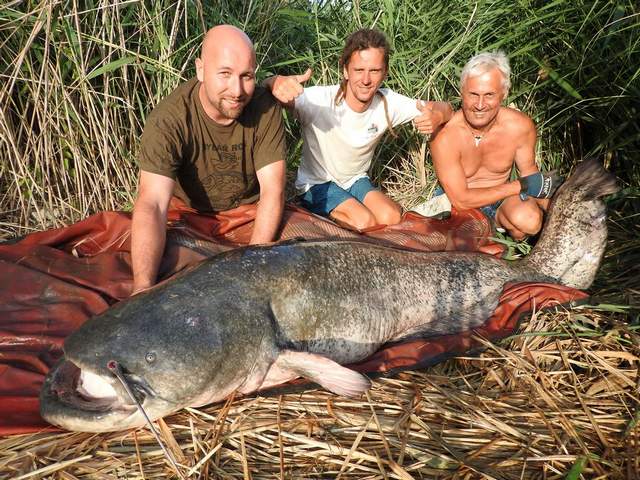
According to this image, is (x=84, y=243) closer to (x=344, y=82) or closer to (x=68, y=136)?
(x=68, y=136)

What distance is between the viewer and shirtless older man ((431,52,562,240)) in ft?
11.9

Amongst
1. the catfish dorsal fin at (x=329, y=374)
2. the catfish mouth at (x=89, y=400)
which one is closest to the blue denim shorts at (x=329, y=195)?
the catfish dorsal fin at (x=329, y=374)

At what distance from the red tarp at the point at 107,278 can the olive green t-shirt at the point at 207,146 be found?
160mm

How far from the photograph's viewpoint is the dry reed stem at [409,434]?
5.96ft

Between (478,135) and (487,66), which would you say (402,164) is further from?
(487,66)

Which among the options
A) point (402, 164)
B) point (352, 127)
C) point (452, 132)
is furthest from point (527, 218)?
point (402, 164)

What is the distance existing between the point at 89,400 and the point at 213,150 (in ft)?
6.03

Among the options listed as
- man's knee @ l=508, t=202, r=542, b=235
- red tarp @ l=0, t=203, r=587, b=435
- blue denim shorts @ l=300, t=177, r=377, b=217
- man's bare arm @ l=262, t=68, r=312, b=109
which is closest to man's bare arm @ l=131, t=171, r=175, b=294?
red tarp @ l=0, t=203, r=587, b=435

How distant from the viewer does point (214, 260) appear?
226 cm

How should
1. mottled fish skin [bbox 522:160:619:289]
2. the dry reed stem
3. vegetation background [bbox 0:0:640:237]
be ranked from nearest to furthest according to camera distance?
the dry reed stem
mottled fish skin [bbox 522:160:619:289]
vegetation background [bbox 0:0:640:237]

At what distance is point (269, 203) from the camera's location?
327cm

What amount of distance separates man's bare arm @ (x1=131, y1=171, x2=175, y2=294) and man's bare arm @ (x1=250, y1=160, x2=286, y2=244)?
0.53m

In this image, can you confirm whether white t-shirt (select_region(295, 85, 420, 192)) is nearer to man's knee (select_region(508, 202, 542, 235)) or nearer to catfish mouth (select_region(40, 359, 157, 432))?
man's knee (select_region(508, 202, 542, 235))

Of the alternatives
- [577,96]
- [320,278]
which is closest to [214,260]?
[320,278]
